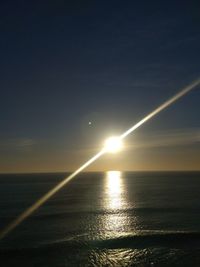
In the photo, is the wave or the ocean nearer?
the ocean

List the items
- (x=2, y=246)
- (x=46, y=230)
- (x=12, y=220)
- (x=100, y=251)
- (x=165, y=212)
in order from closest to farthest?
(x=100, y=251), (x=2, y=246), (x=46, y=230), (x=12, y=220), (x=165, y=212)

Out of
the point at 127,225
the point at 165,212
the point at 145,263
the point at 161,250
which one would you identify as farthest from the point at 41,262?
the point at 165,212

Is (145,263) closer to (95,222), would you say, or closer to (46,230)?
(46,230)

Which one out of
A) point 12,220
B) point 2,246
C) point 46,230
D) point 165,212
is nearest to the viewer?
point 2,246

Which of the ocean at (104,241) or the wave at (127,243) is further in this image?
the wave at (127,243)

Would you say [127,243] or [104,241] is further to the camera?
[104,241]

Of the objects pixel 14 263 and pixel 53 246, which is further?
pixel 53 246

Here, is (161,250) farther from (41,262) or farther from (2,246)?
(2,246)
